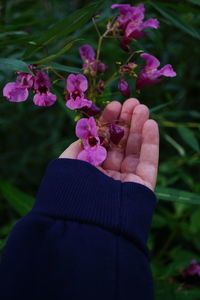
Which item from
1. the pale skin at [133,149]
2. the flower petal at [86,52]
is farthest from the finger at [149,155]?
the flower petal at [86,52]

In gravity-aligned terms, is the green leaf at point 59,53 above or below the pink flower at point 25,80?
→ above

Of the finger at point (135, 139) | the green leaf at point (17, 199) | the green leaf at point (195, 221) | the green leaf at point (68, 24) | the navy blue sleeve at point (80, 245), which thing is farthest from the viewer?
the green leaf at point (195, 221)

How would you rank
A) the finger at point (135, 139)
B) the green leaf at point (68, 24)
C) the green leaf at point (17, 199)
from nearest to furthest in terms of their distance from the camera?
the green leaf at point (68, 24), the finger at point (135, 139), the green leaf at point (17, 199)

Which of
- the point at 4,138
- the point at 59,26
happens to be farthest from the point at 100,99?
the point at 4,138

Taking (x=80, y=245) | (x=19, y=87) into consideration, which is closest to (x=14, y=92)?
(x=19, y=87)

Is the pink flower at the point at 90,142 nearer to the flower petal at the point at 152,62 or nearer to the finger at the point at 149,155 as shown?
the finger at the point at 149,155

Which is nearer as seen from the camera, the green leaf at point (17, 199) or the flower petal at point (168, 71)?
the flower petal at point (168, 71)

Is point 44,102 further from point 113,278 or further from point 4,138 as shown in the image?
point 4,138

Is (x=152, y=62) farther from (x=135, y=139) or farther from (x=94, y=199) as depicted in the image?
(x=94, y=199)
